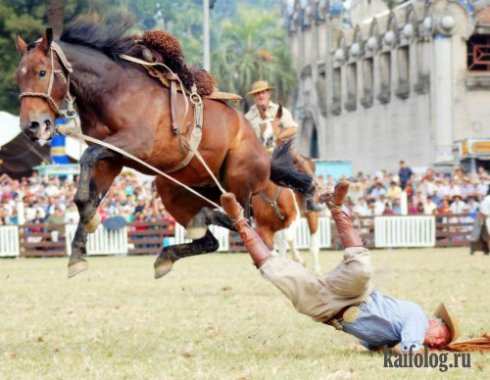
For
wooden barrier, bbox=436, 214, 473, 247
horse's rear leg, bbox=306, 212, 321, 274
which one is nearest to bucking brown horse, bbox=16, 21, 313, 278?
horse's rear leg, bbox=306, 212, 321, 274

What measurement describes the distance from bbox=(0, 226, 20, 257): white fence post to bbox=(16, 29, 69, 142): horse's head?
19.4 metres

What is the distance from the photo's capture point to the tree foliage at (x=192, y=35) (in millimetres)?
34900

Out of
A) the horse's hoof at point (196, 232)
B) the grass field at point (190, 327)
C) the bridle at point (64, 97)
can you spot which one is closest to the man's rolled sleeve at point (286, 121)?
the grass field at point (190, 327)

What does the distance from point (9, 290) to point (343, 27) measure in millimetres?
49407

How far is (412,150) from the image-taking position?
172 ft

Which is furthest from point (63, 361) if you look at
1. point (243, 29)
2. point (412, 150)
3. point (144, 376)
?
point (243, 29)

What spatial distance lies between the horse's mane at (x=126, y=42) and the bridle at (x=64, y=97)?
0.48 metres

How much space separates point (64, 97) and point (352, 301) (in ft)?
10.7

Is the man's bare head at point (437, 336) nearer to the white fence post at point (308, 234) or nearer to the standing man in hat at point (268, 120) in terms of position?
the standing man in hat at point (268, 120)

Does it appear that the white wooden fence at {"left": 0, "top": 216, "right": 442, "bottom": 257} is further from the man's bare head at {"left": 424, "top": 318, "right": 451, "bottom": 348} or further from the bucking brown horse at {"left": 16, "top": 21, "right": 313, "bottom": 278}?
the man's bare head at {"left": 424, "top": 318, "right": 451, "bottom": 348}

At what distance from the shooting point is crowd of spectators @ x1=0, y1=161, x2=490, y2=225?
3009cm

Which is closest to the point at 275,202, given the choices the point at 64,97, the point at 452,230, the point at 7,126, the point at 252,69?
the point at 64,97

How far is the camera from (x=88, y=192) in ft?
34.4

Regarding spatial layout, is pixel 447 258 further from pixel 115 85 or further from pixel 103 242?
pixel 115 85
